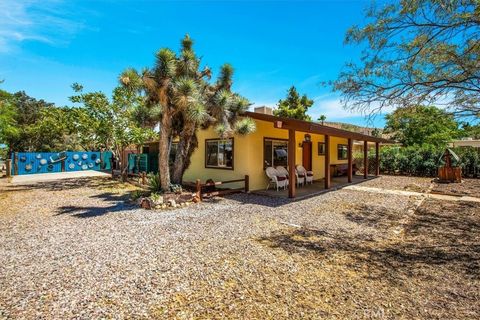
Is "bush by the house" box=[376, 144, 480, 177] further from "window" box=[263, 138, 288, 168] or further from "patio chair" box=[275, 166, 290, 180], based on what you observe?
"patio chair" box=[275, 166, 290, 180]

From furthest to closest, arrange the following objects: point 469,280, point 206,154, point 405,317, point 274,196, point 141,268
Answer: point 206,154 → point 274,196 → point 141,268 → point 469,280 → point 405,317

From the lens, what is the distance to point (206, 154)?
11758mm

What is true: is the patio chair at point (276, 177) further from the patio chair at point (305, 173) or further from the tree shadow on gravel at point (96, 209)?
the tree shadow on gravel at point (96, 209)

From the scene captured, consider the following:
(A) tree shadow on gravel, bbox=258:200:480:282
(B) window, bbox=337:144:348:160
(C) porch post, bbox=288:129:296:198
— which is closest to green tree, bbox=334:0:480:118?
(A) tree shadow on gravel, bbox=258:200:480:282

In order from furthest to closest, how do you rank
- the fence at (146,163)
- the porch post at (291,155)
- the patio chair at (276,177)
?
the fence at (146,163), the patio chair at (276,177), the porch post at (291,155)

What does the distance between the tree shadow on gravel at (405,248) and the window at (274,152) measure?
5180 mm

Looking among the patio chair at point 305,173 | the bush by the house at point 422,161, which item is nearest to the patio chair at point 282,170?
the patio chair at point 305,173

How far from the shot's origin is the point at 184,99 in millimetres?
7828

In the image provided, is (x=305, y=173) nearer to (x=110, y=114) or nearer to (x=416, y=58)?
(x=416, y=58)

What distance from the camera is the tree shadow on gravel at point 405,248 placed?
366 cm

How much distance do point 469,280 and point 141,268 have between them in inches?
180

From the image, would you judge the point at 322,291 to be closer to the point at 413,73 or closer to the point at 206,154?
the point at 413,73

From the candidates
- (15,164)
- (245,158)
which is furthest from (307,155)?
(15,164)

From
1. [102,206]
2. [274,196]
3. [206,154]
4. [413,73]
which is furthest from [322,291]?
[206,154]
